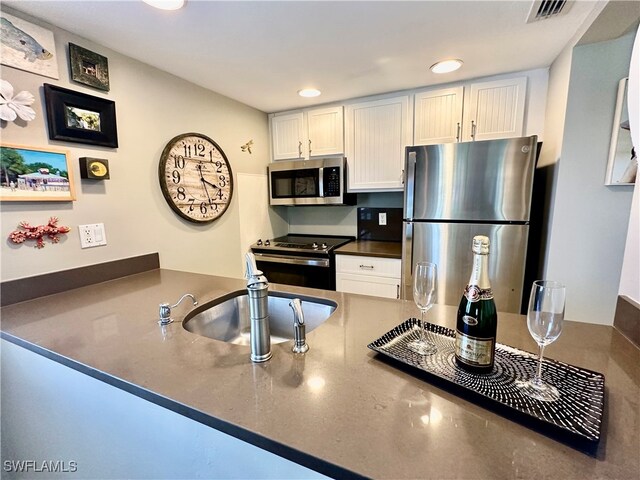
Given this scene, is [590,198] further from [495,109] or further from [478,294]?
[478,294]

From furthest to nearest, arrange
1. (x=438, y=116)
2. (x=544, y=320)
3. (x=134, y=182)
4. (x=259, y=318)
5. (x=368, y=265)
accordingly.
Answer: (x=368, y=265) < (x=438, y=116) < (x=134, y=182) < (x=259, y=318) < (x=544, y=320)

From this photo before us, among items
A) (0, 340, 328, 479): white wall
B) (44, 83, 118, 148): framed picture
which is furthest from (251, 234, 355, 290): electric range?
(0, 340, 328, 479): white wall

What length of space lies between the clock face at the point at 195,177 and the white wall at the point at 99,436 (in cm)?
114

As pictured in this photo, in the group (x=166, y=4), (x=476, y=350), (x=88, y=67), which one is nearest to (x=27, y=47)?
(x=88, y=67)

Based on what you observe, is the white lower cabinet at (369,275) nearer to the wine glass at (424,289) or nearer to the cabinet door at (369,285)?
the cabinet door at (369,285)

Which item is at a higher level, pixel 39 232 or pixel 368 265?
pixel 39 232

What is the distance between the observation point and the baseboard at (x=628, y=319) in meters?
0.79

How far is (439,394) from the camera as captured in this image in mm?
617

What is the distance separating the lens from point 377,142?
2.43m

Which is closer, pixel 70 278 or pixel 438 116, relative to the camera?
pixel 70 278

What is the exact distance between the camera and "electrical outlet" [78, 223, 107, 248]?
148cm

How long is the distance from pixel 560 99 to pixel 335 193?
1.61 metres

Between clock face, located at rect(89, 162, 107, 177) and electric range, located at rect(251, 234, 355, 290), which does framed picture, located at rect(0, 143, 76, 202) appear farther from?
→ electric range, located at rect(251, 234, 355, 290)

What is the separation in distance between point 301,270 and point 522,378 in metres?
1.97
